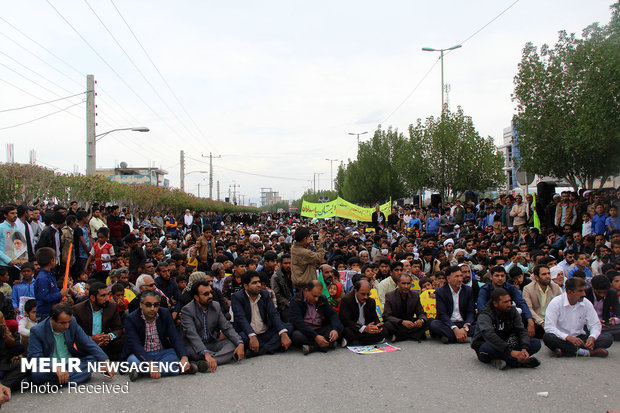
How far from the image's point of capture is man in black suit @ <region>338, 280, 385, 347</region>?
25.6 ft

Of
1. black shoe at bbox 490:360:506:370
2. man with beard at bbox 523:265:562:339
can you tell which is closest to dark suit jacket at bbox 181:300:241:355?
black shoe at bbox 490:360:506:370

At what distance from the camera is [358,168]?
49.2m

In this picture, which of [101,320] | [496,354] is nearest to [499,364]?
[496,354]

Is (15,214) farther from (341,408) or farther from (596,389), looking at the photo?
(596,389)

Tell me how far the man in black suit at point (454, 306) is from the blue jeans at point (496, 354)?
1.41 meters

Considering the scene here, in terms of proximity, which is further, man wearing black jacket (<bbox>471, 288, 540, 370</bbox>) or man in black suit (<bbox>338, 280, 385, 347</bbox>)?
man in black suit (<bbox>338, 280, 385, 347</bbox>)

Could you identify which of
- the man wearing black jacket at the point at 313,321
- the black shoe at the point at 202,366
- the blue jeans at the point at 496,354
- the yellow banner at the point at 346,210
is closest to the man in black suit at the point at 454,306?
the blue jeans at the point at 496,354

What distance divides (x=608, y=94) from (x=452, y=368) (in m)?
9.98

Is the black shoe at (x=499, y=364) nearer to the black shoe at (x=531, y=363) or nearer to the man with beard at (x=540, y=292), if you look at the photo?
the black shoe at (x=531, y=363)

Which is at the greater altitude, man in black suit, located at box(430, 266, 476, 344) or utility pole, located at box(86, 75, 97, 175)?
utility pole, located at box(86, 75, 97, 175)

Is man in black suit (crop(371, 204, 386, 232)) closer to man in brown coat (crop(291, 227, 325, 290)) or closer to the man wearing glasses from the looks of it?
man in brown coat (crop(291, 227, 325, 290))

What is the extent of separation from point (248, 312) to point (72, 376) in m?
2.54

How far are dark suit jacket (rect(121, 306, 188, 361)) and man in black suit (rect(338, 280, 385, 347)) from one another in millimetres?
2581

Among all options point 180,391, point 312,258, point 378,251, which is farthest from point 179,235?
point 180,391
